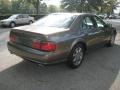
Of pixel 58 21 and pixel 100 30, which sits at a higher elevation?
pixel 58 21

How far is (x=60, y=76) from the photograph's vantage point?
4473 millimetres

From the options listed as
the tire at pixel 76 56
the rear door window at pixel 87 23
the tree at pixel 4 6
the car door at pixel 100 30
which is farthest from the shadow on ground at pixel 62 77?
the tree at pixel 4 6

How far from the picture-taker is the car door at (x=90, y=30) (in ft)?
17.2

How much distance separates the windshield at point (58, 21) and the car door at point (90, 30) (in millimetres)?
445

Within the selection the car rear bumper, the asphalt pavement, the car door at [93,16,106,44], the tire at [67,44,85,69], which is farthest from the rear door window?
the car rear bumper

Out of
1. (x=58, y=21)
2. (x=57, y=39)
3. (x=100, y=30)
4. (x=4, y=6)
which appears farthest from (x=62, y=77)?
(x=4, y=6)

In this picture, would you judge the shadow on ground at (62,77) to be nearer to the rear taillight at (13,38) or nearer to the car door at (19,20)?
the rear taillight at (13,38)

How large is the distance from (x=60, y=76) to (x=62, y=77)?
81 mm

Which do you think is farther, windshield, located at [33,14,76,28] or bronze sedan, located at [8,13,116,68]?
windshield, located at [33,14,76,28]

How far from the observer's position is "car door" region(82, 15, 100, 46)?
523cm

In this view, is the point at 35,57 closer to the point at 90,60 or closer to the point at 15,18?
the point at 90,60

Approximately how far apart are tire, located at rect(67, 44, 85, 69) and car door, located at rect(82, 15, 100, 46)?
0.37 meters

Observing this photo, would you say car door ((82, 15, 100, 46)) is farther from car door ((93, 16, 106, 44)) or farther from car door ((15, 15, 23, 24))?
car door ((15, 15, 23, 24))

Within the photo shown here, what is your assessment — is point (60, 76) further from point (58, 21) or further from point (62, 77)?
point (58, 21)
